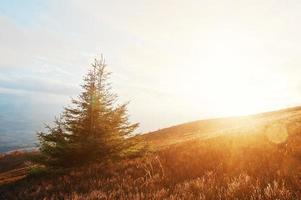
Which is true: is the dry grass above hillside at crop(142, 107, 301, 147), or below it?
below

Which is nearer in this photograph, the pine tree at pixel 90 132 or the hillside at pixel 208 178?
the hillside at pixel 208 178

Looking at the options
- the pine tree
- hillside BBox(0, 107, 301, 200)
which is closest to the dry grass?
hillside BBox(0, 107, 301, 200)

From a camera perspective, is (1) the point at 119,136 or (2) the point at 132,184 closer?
(2) the point at 132,184

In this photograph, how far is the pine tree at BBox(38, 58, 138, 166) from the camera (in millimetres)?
18625

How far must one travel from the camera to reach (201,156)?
38.9ft

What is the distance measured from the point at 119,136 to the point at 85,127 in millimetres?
2186

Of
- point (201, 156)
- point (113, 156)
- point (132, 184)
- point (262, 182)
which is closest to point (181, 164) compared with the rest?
point (201, 156)

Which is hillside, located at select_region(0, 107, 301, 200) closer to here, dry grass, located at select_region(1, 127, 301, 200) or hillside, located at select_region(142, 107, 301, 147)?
dry grass, located at select_region(1, 127, 301, 200)

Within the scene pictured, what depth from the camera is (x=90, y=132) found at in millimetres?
19781

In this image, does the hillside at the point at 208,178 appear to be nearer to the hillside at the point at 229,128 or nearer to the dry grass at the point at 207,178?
the dry grass at the point at 207,178

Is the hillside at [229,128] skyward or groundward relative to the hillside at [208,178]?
skyward

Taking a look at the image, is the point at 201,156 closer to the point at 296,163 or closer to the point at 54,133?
the point at 296,163

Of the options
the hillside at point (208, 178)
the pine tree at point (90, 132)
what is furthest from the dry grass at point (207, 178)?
the pine tree at point (90, 132)

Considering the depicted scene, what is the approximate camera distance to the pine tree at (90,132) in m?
18.6
